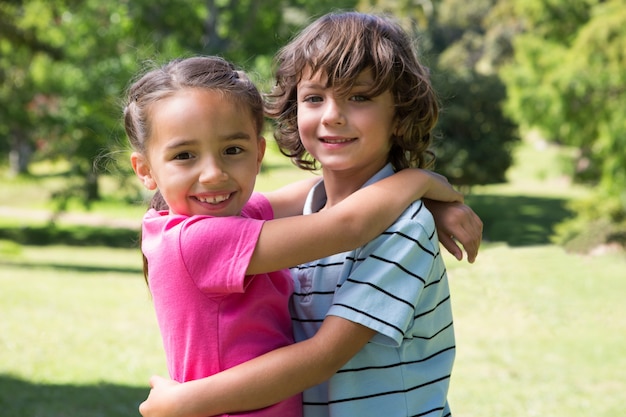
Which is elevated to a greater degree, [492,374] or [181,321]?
[492,374]

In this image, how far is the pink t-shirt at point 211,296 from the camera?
1.65 m

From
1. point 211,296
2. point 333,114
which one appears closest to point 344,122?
point 333,114

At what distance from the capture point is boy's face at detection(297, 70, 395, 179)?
181cm

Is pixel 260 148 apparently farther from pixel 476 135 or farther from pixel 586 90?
pixel 476 135

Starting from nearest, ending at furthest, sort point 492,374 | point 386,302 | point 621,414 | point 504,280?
point 386,302 → point 621,414 → point 492,374 → point 504,280

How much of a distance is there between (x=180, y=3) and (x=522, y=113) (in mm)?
8530

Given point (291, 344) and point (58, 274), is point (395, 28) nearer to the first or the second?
point (291, 344)

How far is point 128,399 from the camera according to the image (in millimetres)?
6348

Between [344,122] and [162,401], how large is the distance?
2.21 ft

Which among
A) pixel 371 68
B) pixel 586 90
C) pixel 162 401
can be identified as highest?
pixel 586 90

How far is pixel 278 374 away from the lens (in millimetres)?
1637

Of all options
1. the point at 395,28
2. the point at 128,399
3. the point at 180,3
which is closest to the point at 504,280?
the point at 128,399

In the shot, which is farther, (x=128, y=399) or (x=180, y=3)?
(x=180, y=3)

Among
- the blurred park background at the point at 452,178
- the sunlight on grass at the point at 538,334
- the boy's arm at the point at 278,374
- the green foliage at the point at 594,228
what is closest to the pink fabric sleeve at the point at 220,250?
the boy's arm at the point at 278,374
